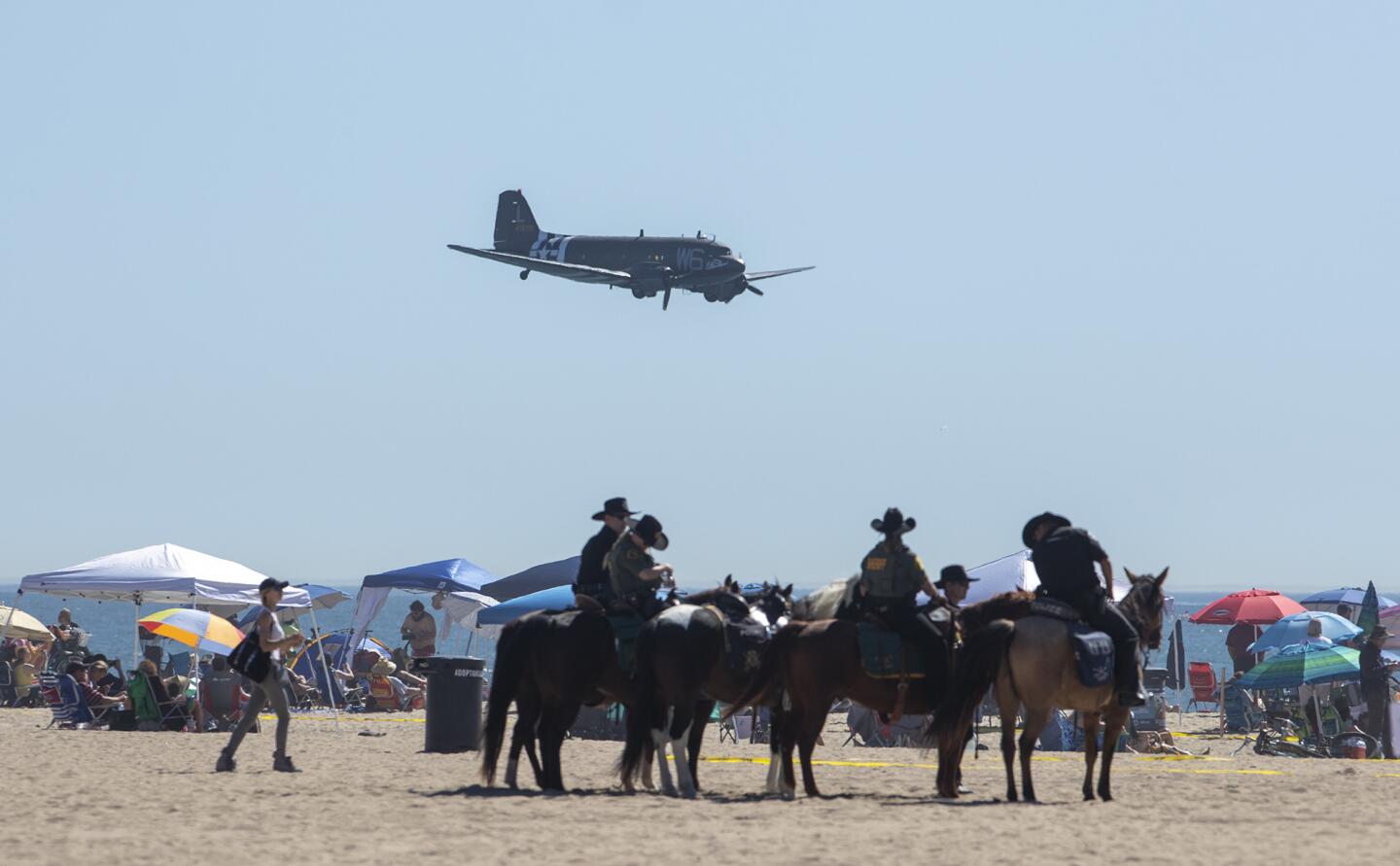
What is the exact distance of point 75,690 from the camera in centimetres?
2325

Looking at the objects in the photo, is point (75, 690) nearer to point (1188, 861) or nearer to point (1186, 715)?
point (1188, 861)

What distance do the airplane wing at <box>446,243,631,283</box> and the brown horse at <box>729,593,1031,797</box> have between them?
50396 millimetres

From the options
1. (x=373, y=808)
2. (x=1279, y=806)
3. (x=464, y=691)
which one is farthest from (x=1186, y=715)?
(x=373, y=808)

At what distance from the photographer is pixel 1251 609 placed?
30703mm

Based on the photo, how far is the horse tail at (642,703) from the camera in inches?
552

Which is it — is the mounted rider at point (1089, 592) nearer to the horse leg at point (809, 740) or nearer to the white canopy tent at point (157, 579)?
the horse leg at point (809, 740)

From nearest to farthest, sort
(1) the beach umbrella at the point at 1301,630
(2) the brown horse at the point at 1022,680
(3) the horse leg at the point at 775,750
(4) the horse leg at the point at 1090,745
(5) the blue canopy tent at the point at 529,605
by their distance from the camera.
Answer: (2) the brown horse at the point at 1022,680
(4) the horse leg at the point at 1090,745
(3) the horse leg at the point at 775,750
(5) the blue canopy tent at the point at 529,605
(1) the beach umbrella at the point at 1301,630

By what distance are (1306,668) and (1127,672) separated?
8.35 meters

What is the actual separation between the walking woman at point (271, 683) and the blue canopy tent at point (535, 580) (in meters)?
10.9

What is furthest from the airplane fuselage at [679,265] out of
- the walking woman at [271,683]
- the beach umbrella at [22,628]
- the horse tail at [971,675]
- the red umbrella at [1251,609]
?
the horse tail at [971,675]

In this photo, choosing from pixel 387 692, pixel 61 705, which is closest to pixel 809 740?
pixel 61 705

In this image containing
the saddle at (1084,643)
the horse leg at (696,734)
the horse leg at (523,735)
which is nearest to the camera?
the saddle at (1084,643)

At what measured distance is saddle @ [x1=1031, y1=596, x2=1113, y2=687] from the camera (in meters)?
13.6

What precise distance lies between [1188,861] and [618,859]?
10.2 ft
